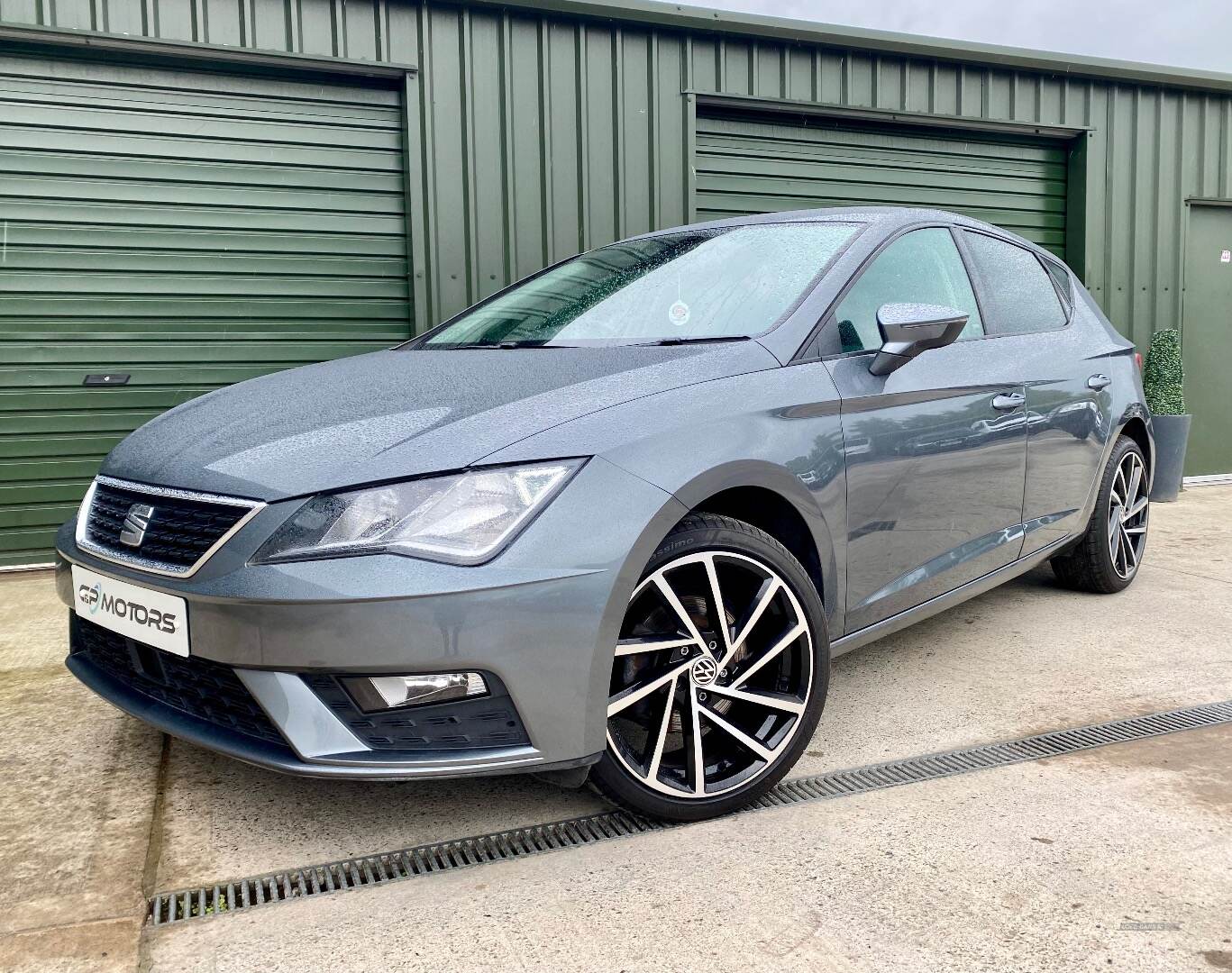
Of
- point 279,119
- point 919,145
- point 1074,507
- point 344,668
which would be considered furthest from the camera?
point 919,145

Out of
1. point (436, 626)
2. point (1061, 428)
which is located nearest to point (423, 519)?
point (436, 626)

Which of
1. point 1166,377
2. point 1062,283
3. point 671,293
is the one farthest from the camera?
point 1166,377

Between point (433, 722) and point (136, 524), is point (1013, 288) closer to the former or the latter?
point (433, 722)

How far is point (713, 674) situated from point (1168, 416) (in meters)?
6.17

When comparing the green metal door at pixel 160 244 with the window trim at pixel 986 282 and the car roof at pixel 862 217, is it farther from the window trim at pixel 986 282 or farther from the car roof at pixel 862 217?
the window trim at pixel 986 282

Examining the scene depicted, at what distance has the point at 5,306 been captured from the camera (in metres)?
5.31

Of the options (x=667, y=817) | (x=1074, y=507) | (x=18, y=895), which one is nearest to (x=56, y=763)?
(x=18, y=895)

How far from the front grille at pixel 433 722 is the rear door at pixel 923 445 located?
41.8 inches

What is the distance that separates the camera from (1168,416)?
719cm

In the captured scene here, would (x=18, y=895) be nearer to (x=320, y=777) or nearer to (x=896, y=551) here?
(x=320, y=777)

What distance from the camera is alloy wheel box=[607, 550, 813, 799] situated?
216 centimetres

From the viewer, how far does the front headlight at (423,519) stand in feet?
6.28

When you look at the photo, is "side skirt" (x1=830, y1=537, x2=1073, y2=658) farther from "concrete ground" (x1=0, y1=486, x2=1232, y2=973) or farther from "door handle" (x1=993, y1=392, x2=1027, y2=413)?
"door handle" (x1=993, y1=392, x2=1027, y2=413)

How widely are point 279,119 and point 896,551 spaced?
176 inches
